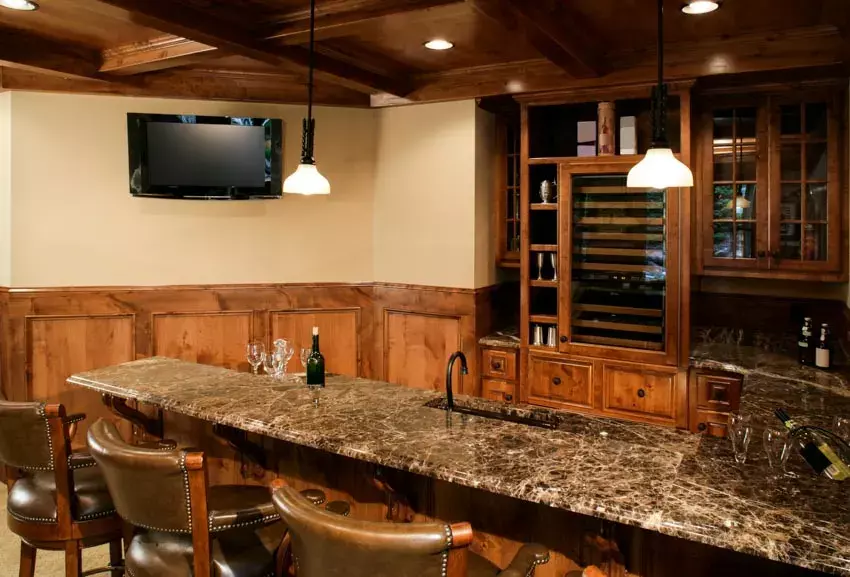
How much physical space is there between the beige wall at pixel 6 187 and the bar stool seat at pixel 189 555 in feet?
9.39

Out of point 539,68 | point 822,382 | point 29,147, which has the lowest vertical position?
point 822,382

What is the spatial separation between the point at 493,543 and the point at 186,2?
2594 millimetres

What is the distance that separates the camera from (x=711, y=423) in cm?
366

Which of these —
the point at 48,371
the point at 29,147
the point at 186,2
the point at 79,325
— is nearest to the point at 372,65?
the point at 186,2

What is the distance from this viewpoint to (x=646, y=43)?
3.56m

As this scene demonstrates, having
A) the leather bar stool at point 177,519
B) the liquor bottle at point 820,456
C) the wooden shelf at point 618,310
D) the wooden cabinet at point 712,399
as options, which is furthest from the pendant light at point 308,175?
the wooden cabinet at point 712,399

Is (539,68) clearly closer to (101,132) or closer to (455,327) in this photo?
(455,327)

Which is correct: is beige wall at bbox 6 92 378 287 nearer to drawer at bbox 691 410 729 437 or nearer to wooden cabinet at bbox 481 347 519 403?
wooden cabinet at bbox 481 347 519 403

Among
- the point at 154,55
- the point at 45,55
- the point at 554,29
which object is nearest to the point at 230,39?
the point at 154,55

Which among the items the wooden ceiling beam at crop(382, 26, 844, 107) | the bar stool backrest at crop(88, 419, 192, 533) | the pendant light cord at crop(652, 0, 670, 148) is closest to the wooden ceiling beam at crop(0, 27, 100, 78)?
the wooden ceiling beam at crop(382, 26, 844, 107)

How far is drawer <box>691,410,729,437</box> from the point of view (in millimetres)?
3633

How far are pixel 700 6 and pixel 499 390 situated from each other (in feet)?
8.19

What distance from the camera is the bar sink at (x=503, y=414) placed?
2336 millimetres

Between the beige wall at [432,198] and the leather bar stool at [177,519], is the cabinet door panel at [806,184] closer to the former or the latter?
the beige wall at [432,198]
